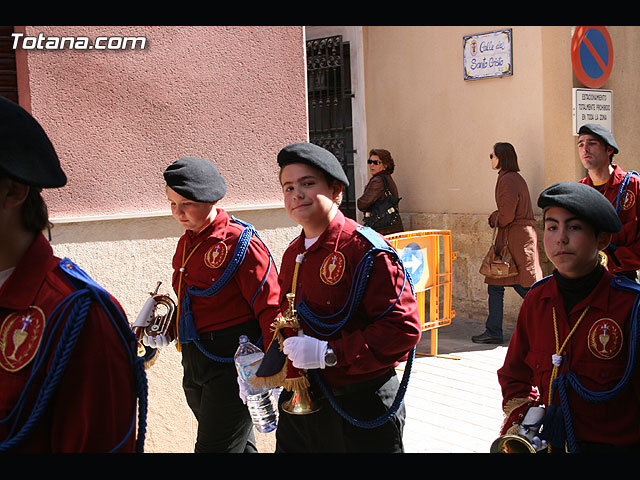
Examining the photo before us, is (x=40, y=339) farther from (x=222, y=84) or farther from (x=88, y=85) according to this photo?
(x=222, y=84)

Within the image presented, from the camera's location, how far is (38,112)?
181 inches

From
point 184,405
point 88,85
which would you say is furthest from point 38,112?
point 184,405

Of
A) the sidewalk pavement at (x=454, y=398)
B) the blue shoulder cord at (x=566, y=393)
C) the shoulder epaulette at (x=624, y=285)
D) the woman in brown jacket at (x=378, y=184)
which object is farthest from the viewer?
the woman in brown jacket at (x=378, y=184)

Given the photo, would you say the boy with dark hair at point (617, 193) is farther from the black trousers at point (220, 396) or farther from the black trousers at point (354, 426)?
the black trousers at point (354, 426)

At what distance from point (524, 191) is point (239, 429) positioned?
526cm

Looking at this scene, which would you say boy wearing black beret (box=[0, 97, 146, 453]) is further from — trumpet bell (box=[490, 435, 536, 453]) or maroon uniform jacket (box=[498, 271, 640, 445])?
maroon uniform jacket (box=[498, 271, 640, 445])

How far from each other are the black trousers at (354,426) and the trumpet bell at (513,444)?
1.80 ft

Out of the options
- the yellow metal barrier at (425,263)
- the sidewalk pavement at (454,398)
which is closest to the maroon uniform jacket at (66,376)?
the sidewalk pavement at (454,398)

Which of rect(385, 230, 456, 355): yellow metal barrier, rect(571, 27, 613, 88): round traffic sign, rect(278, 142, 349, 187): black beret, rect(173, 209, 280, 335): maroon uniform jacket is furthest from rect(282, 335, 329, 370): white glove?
rect(571, 27, 613, 88): round traffic sign

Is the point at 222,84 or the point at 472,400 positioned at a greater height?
the point at 222,84

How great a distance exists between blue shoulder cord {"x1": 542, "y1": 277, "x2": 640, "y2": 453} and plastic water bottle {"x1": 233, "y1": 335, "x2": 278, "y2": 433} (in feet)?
4.38
